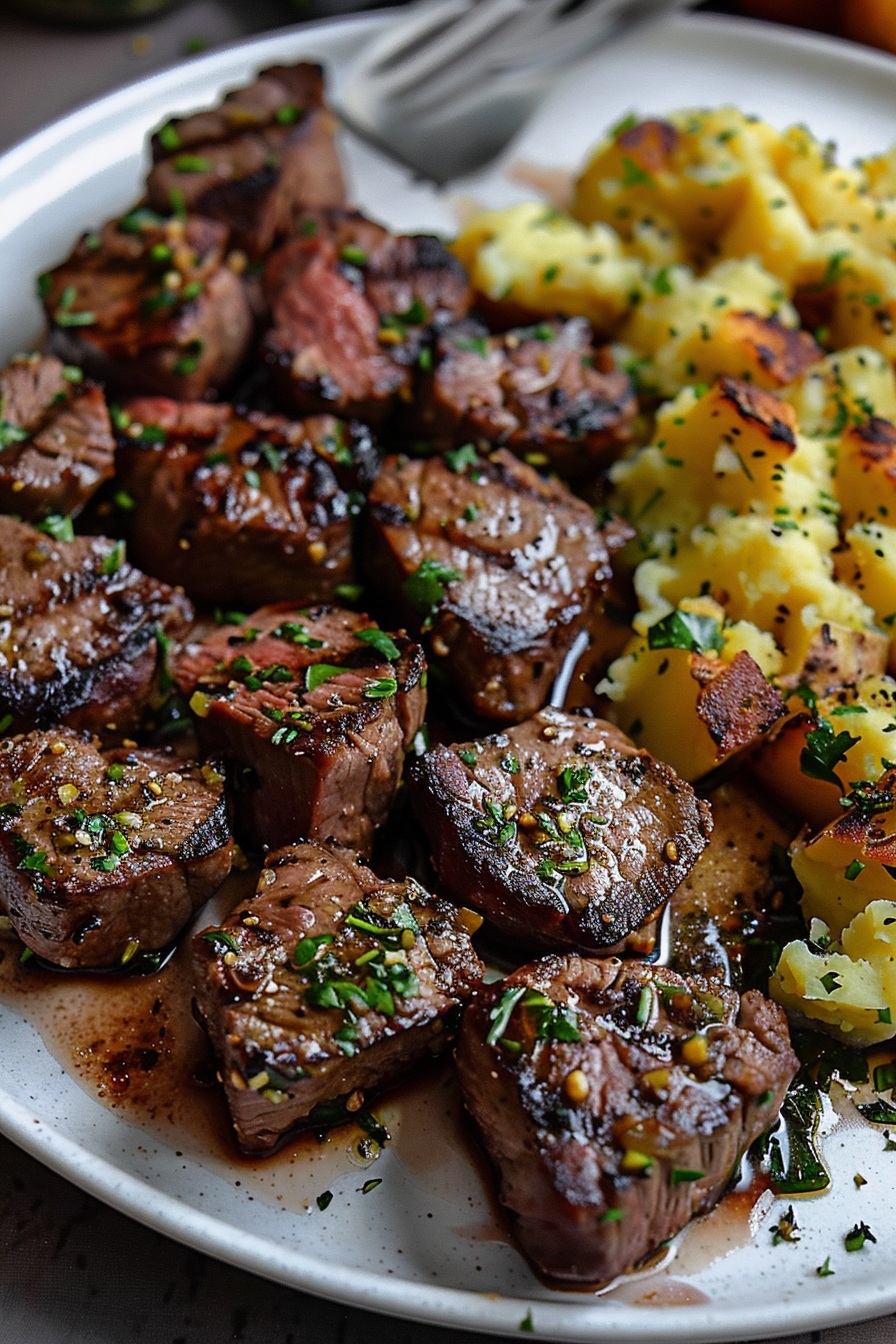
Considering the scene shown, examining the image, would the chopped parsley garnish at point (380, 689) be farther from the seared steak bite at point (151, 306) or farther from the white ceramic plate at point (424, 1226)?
the seared steak bite at point (151, 306)

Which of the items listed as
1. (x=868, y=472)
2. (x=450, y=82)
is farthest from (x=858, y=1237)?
(x=450, y=82)

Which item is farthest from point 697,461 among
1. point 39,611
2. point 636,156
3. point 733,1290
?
point 733,1290

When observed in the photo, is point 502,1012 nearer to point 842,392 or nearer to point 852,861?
point 852,861

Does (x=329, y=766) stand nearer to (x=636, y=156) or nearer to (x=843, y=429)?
(x=843, y=429)

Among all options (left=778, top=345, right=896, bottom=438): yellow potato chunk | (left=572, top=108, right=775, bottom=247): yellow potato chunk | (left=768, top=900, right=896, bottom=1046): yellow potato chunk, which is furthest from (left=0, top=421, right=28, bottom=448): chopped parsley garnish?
(left=768, top=900, right=896, bottom=1046): yellow potato chunk

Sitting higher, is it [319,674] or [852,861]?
[319,674]
